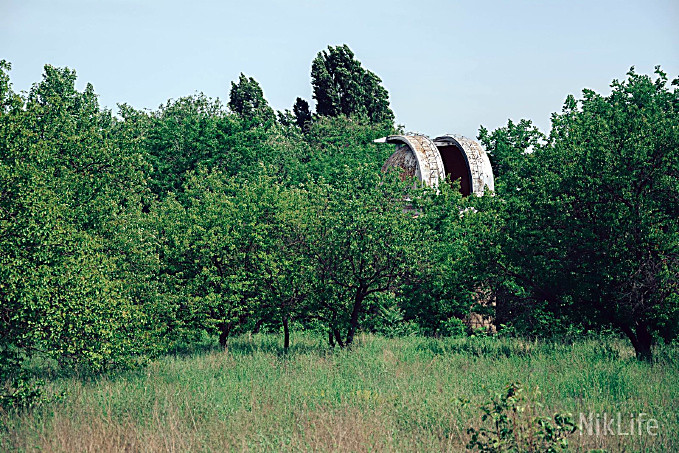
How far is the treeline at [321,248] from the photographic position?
14.0m

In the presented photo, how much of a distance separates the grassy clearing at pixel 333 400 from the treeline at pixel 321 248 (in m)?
1.28

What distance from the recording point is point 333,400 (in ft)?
46.1

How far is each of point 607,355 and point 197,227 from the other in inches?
576

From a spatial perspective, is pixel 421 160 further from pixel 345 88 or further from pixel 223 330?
pixel 345 88

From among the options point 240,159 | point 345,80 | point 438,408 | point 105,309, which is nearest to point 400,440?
point 438,408

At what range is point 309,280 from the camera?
72.5ft

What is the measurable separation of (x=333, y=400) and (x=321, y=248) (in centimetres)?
832

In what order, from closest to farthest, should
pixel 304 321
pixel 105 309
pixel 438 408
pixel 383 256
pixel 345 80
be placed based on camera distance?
pixel 438 408
pixel 105 309
pixel 383 256
pixel 304 321
pixel 345 80

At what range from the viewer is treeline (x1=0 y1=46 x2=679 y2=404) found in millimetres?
14000

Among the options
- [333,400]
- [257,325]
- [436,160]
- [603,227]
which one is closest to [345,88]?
[436,160]

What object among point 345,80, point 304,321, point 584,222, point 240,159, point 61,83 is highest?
point 345,80

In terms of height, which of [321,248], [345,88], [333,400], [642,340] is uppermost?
[345,88]

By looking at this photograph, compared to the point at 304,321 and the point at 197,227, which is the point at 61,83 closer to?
the point at 197,227

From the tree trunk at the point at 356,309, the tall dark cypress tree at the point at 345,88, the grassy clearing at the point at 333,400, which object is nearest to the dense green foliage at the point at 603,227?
the grassy clearing at the point at 333,400
